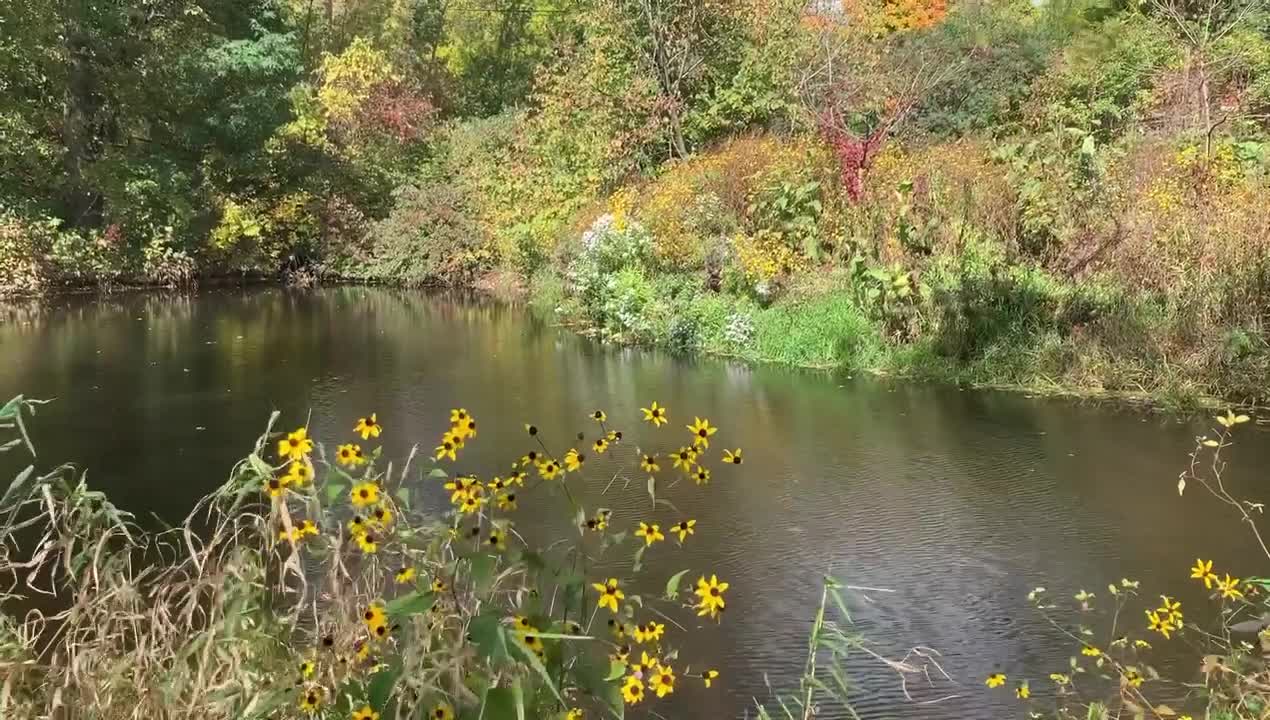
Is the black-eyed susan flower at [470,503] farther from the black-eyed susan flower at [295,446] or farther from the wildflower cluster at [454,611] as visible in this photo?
the black-eyed susan flower at [295,446]

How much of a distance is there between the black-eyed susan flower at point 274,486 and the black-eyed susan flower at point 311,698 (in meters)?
0.31

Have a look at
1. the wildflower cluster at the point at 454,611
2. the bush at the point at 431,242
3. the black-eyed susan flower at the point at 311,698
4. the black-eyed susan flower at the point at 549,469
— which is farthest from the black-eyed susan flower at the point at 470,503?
the bush at the point at 431,242

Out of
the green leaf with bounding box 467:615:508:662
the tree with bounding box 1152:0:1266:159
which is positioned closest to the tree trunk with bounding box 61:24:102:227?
the tree with bounding box 1152:0:1266:159

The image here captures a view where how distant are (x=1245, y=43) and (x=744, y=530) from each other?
416 inches

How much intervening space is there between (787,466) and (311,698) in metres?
3.64

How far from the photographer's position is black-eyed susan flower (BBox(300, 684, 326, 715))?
157cm

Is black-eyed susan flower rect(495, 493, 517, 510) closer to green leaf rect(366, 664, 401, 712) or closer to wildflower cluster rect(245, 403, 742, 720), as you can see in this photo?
wildflower cluster rect(245, 403, 742, 720)

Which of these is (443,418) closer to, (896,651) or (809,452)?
(809,452)

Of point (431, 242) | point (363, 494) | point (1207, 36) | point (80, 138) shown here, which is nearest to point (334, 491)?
point (363, 494)

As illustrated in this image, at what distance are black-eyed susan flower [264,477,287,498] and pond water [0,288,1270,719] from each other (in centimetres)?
138

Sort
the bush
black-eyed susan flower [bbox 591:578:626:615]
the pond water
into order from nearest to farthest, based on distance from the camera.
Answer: black-eyed susan flower [bbox 591:578:626:615] < the pond water < the bush

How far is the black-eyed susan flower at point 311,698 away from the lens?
157 centimetres

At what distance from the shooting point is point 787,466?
4.99 m

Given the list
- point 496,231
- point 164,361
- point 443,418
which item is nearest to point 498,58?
point 496,231
